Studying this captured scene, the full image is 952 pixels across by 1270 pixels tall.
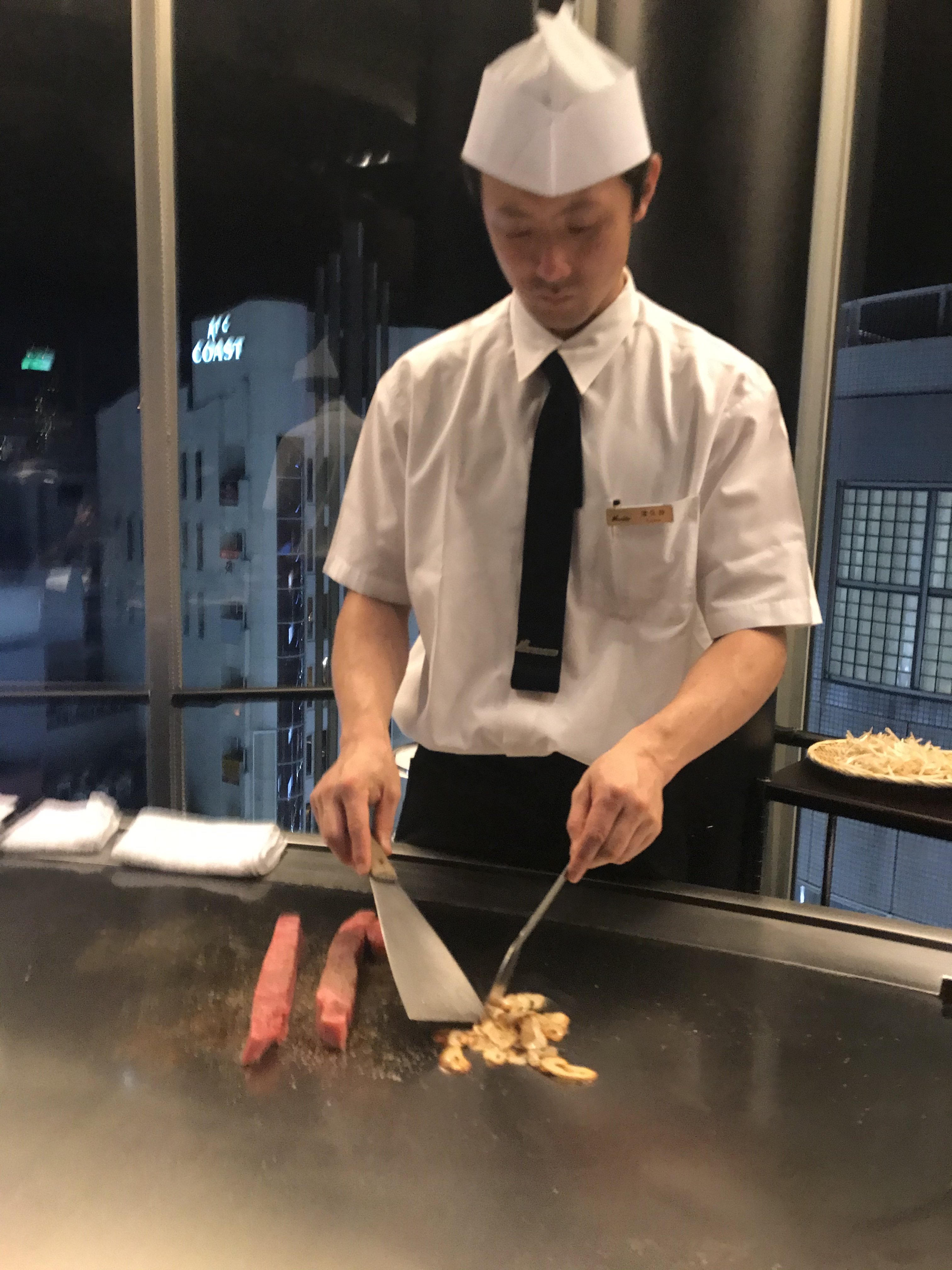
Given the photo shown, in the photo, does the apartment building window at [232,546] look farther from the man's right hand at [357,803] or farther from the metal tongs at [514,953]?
the metal tongs at [514,953]

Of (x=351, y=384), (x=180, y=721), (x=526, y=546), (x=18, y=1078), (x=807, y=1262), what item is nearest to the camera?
(x=807, y=1262)

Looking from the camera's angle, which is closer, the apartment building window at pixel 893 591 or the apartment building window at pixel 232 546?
the apartment building window at pixel 893 591

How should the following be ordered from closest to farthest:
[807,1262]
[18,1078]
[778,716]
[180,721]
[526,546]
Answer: [807,1262] → [18,1078] → [526,546] → [778,716] → [180,721]

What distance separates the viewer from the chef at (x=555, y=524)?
1167 mm

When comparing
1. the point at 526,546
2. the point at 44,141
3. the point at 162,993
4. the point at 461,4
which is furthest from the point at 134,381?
the point at 162,993

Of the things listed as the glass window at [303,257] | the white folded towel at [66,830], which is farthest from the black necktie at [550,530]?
the glass window at [303,257]

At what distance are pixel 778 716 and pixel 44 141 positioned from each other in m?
2.33

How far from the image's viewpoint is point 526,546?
129cm

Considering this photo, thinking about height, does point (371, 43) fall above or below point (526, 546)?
above

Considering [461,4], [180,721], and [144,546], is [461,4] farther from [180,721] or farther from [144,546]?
[180,721]

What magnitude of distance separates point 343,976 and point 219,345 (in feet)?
7.04

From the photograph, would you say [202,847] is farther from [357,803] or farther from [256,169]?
[256,169]

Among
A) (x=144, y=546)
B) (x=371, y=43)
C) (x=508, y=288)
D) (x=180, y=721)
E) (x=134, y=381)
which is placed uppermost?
(x=371, y=43)

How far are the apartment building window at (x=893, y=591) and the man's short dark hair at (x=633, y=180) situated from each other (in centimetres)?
149
